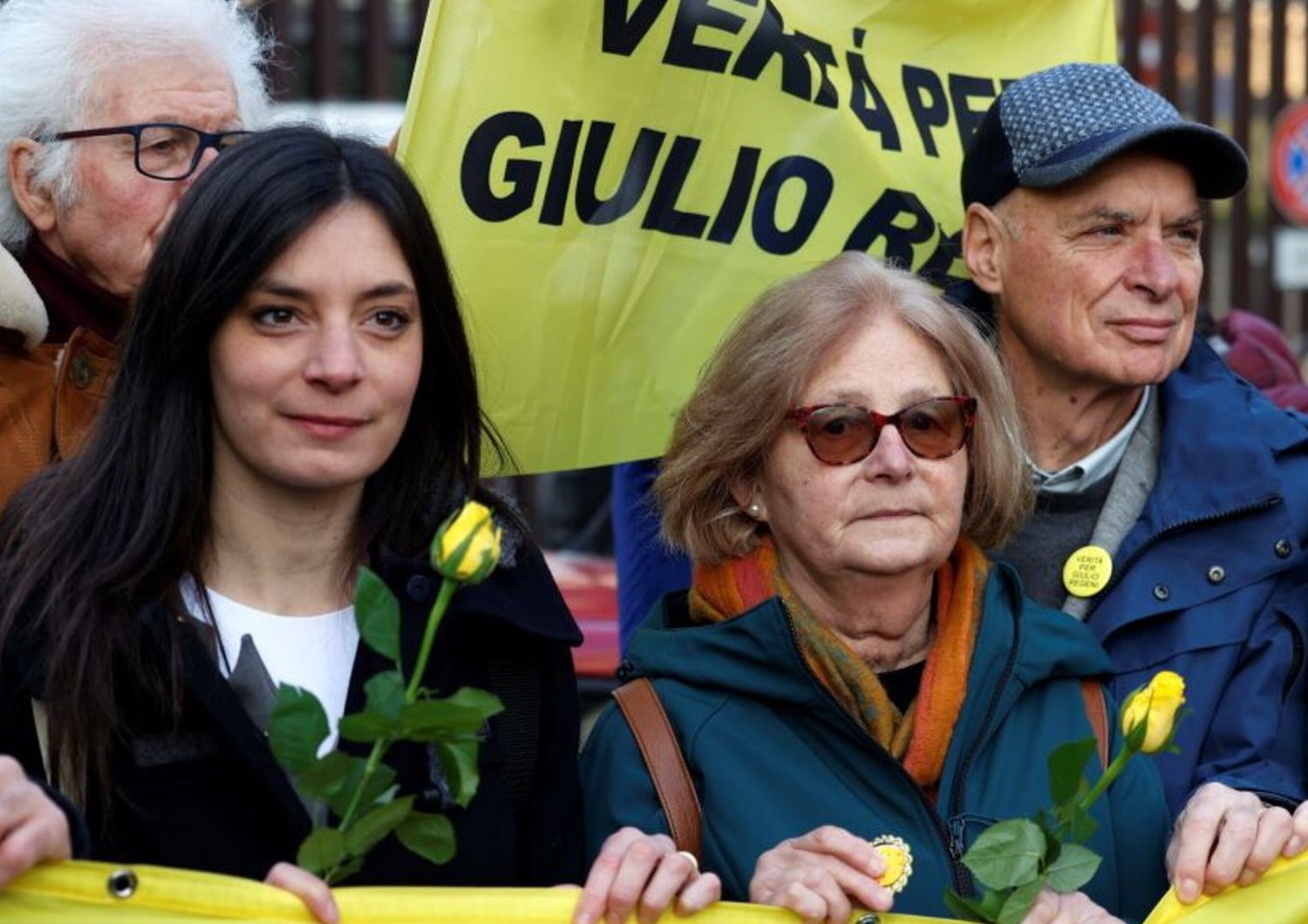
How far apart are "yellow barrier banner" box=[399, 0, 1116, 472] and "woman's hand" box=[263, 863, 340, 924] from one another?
1.56 metres

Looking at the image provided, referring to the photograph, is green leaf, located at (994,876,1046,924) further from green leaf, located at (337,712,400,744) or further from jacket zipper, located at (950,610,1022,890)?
green leaf, located at (337,712,400,744)

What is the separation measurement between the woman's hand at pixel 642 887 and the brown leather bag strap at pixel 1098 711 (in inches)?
28.3

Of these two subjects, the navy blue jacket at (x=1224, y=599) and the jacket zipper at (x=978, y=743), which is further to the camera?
the navy blue jacket at (x=1224, y=599)

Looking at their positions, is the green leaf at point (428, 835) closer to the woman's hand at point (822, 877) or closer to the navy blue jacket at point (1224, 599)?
the woman's hand at point (822, 877)

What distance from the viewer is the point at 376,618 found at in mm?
2508

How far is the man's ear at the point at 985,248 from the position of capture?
165 inches

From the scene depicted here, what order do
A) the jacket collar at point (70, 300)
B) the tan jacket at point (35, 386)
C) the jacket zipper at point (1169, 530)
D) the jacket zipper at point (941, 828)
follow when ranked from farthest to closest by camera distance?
1. the jacket collar at point (70, 300)
2. the jacket zipper at point (1169, 530)
3. the tan jacket at point (35, 386)
4. the jacket zipper at point (941, 828)

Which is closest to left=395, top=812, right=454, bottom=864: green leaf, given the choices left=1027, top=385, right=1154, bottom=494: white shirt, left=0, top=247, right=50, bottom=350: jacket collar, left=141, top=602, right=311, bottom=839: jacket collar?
left=141, top=602, right=311, bottom=839: jacket collar

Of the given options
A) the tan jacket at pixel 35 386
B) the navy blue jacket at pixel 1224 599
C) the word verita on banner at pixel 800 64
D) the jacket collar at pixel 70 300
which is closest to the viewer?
the tan jacket at pixel 35 386

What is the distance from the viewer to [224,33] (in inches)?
165

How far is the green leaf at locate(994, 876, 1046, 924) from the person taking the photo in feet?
9.14

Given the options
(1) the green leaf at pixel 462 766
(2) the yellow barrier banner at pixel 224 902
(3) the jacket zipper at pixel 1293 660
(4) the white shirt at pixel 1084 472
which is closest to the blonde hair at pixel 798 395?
(4) the white shirt at pixel 1084 472

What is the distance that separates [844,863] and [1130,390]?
4.53 ft

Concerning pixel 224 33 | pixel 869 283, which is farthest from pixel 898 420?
pixel 224 33
